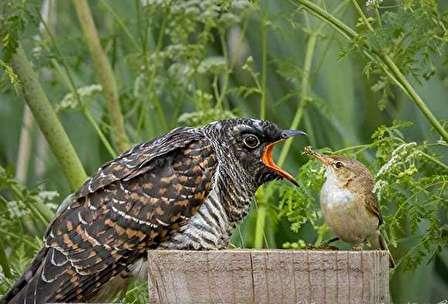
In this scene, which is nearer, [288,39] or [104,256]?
[104,256]

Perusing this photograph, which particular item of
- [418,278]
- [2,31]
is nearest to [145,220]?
[2,31]

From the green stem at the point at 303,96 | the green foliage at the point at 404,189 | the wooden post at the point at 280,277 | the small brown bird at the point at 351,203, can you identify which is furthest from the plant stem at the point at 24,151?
the wooden post at the point at 280,277

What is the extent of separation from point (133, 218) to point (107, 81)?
1.61 meters

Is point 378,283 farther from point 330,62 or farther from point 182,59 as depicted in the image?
point 330,62

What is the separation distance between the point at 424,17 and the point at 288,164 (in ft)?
4.70

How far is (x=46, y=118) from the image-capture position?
4359mm

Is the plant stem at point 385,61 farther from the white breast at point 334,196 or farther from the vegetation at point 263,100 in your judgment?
the white breast at point 334,196

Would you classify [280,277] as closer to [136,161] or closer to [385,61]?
[136,161]

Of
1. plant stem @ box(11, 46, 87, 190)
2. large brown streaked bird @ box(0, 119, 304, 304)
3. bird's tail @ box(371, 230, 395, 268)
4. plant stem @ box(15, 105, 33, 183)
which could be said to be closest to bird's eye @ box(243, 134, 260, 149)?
large brown streaked bird @ box(0, 119, 304, 304)

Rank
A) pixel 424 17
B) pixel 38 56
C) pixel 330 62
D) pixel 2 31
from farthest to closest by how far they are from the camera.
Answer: pixel 330 62 < pixel 38 56 < pixel 2 31 < pixel 424 17

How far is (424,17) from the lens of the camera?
3.43 metres

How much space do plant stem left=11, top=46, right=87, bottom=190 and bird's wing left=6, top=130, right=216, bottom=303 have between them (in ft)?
3.83

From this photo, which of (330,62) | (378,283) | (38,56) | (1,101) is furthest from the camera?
(1,101)

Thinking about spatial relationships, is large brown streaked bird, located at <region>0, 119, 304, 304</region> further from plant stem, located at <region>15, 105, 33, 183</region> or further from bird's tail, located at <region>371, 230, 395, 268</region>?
plant stem, located at <region>15, 105, 33, 183</region>
